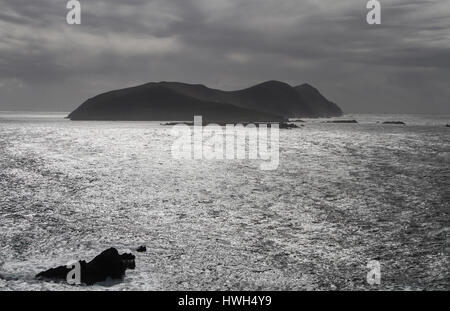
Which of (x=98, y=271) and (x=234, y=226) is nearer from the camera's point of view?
(x=98, y=271)

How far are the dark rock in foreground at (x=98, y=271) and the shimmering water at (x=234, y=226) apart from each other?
0.53 m

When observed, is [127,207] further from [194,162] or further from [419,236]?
[194,162]

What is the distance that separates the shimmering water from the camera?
1721 cm

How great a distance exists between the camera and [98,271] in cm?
1634

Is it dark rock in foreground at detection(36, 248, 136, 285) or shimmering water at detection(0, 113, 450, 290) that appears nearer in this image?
dark rock in foreground at detection(36, 248, 136, 285)

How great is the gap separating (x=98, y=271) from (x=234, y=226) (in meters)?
10.8

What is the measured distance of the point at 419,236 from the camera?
22.9 meters

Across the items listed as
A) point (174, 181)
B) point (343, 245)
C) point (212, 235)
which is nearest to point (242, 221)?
point (212, 235)

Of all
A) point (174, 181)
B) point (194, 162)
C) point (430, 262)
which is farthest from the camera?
point (194, 162)

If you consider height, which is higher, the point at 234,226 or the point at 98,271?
the point at 98,271

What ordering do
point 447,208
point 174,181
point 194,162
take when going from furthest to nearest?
point 194,162
point 174,181
point 447,208

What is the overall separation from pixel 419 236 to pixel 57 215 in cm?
2226

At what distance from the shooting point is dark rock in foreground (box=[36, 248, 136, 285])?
16188 millimetres

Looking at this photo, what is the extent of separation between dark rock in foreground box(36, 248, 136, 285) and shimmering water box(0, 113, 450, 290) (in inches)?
21.0
